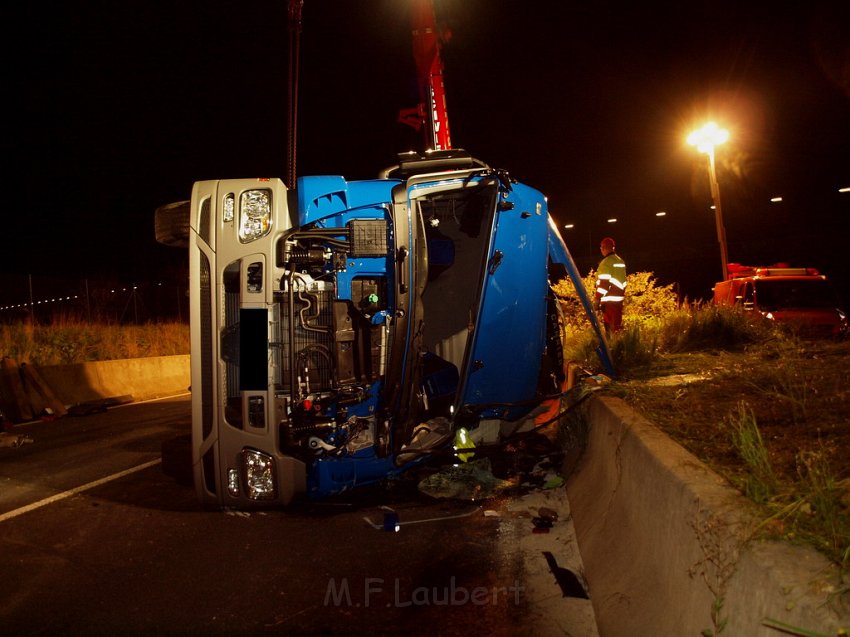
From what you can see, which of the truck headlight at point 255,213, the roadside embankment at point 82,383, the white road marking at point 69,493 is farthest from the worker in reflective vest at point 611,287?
the roadside embankment at point 82,383

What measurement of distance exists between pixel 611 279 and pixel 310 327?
7006mm

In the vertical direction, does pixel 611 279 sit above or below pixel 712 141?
below

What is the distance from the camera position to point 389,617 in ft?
10.5

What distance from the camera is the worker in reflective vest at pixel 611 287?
32.4 ft

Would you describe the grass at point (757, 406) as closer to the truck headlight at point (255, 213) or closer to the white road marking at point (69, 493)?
the truck headlight at point (255, 213)

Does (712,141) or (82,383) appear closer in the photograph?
(82,383)

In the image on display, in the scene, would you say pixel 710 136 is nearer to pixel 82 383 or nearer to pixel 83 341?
pixel 82 383

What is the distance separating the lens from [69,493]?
5.51 m

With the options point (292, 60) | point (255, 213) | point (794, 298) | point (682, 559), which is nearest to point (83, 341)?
point (292, 60)

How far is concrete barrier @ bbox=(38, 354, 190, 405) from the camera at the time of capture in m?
11.8

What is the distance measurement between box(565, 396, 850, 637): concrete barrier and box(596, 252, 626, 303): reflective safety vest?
242 inches

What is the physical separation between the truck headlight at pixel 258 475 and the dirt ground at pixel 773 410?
102 inches

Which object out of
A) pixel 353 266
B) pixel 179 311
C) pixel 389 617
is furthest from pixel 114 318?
pixel 389 617

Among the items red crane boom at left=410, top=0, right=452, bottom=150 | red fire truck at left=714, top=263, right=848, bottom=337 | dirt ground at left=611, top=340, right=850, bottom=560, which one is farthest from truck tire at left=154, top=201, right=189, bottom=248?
red fire truck at left=714, top=263, right=848, bottom=337
